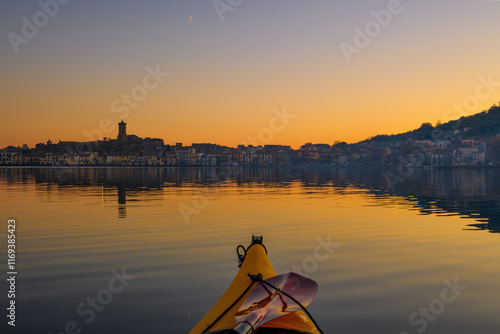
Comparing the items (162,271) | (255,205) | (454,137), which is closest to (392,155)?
(454,137)

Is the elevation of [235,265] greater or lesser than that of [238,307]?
lesser

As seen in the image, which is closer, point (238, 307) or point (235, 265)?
point (238, 307)

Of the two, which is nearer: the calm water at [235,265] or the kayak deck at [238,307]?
the kayak deck at [238,307]

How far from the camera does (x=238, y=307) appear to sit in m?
4.86

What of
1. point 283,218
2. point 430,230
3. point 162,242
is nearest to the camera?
point 162,242

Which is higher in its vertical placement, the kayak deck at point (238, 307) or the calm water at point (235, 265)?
the kayak deck at point (238, 307)

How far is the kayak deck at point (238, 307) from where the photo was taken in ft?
13.2

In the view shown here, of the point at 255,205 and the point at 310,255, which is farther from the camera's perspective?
the point at 255,205

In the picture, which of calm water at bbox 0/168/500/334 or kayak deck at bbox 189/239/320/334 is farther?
calm water at bbox 0/168/500/334

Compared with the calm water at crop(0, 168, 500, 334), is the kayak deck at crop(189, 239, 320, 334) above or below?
above

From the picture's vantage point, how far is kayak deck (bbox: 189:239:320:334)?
401 centimetres

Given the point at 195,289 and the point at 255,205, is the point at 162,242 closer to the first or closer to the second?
the point at 195,289

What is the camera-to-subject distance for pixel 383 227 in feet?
46.3

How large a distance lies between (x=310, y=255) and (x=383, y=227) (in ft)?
15.9
